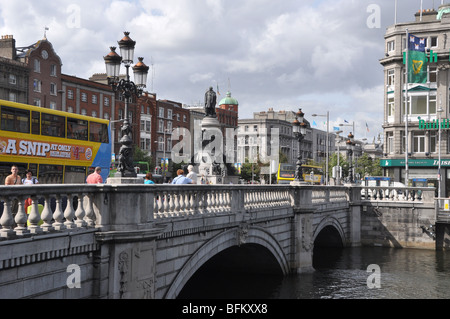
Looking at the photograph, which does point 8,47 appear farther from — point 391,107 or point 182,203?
point 182,203

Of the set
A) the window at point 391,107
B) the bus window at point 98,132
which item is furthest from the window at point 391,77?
the bus window at point 98,132

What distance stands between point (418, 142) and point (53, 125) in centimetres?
3675

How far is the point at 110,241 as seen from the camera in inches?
404

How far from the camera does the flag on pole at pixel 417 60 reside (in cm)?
4750

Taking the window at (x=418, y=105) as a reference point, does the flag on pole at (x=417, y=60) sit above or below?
above

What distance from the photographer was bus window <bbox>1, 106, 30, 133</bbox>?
68.0 feet

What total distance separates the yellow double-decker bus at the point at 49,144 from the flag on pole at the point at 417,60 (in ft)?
102

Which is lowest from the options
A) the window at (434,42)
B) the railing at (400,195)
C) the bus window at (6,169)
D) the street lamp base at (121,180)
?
the railing at (400,195)

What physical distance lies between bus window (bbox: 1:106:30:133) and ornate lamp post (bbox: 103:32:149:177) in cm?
877

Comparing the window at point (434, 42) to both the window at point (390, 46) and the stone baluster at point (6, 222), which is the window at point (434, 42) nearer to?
the window at point (390, 46)

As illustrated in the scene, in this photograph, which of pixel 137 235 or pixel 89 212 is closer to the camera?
pixel 89 212

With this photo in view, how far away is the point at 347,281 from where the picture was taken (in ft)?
78.8

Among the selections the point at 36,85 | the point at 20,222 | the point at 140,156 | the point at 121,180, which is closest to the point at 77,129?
the point at 121,180

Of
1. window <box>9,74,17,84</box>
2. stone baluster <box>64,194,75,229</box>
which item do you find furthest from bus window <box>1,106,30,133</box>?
window <box>9,74,17,84</box>
